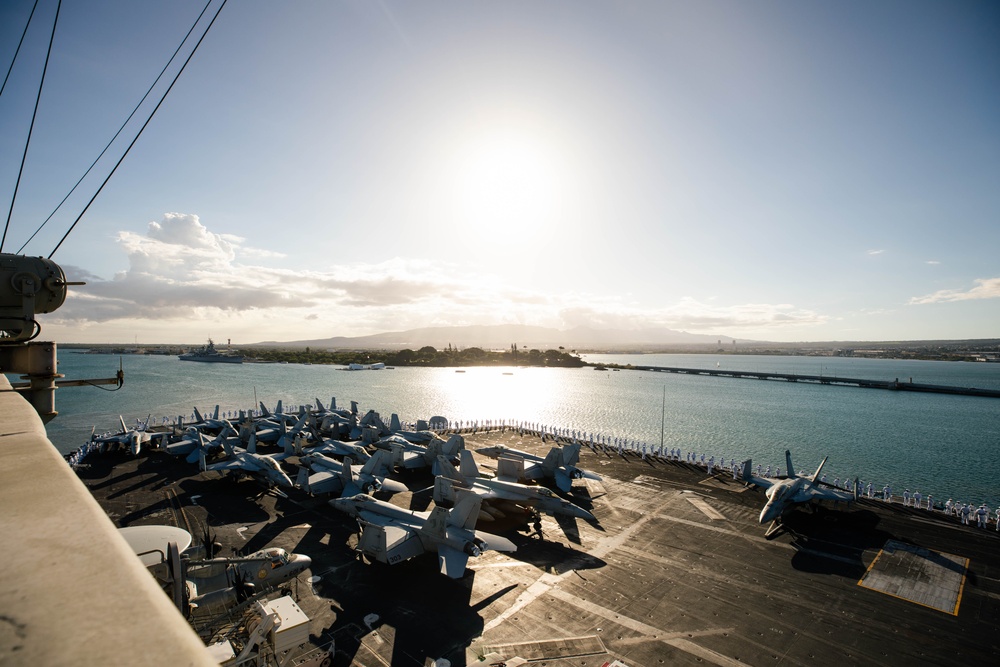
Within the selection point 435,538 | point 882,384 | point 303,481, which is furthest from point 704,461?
point 882,384

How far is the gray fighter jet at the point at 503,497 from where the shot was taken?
3131cm

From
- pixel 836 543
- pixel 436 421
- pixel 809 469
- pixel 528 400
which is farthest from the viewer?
pixel 528 400

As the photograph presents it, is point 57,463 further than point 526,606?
No

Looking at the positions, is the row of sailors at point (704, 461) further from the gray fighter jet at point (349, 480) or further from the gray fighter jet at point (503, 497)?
the gray fighter jet at point (349, 480)

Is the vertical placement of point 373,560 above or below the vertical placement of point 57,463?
below

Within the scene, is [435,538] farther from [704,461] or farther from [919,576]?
[704,461]

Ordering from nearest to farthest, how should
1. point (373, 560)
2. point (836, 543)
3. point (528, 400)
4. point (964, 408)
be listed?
point (373, 560) → point (836, 543) → point (964, 408) → point (528, 400)

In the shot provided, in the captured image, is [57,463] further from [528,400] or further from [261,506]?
[528,400]

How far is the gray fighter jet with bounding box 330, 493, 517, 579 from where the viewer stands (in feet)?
78.8

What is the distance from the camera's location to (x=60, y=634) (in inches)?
63.4

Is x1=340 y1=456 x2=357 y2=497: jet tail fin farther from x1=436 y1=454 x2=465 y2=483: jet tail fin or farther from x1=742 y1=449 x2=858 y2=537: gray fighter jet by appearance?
x1=742 y1=449 x2=858 y2=537: gray fighter jet

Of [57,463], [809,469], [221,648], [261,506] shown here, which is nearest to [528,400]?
[809,469]

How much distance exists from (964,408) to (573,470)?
10570cm

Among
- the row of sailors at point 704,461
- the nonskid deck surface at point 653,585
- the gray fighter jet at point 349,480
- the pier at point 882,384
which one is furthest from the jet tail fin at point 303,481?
the pier at point 882,384
